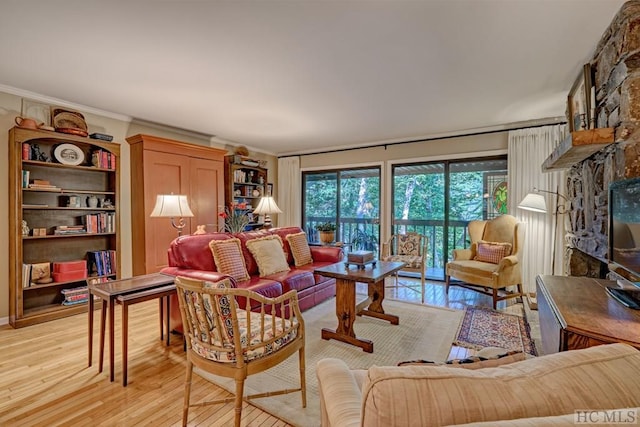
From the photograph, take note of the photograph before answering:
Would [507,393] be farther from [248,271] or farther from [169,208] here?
[248,271]

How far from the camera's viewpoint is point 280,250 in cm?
358

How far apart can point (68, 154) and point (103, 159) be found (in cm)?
33

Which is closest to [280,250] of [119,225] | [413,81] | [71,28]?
[119,225]

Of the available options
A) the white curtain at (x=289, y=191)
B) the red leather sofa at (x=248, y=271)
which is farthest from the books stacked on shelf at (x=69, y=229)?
the white curtain at (x=289, y=191)

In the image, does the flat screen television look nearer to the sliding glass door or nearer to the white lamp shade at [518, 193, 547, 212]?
the white lamp shade at [518, 193, 547, 212]

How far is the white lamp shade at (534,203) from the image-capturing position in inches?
149

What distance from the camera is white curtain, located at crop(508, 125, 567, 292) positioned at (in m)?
4.00

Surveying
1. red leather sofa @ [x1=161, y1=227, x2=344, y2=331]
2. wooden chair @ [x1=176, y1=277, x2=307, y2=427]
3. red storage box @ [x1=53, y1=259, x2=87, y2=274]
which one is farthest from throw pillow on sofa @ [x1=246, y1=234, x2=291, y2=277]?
red storage box @ [x1=53, y1=259, x2=87, y2=274]

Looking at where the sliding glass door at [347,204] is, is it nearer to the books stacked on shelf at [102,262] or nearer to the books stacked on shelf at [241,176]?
the books stacked on shelf at [241,176]

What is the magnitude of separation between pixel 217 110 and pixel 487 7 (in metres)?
2.96

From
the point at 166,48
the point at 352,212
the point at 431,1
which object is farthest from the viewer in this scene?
the point at 352,212

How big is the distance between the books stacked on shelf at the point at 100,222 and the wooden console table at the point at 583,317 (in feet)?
14.4

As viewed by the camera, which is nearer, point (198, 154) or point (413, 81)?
point (413, 81)

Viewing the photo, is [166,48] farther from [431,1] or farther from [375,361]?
[375,361]
